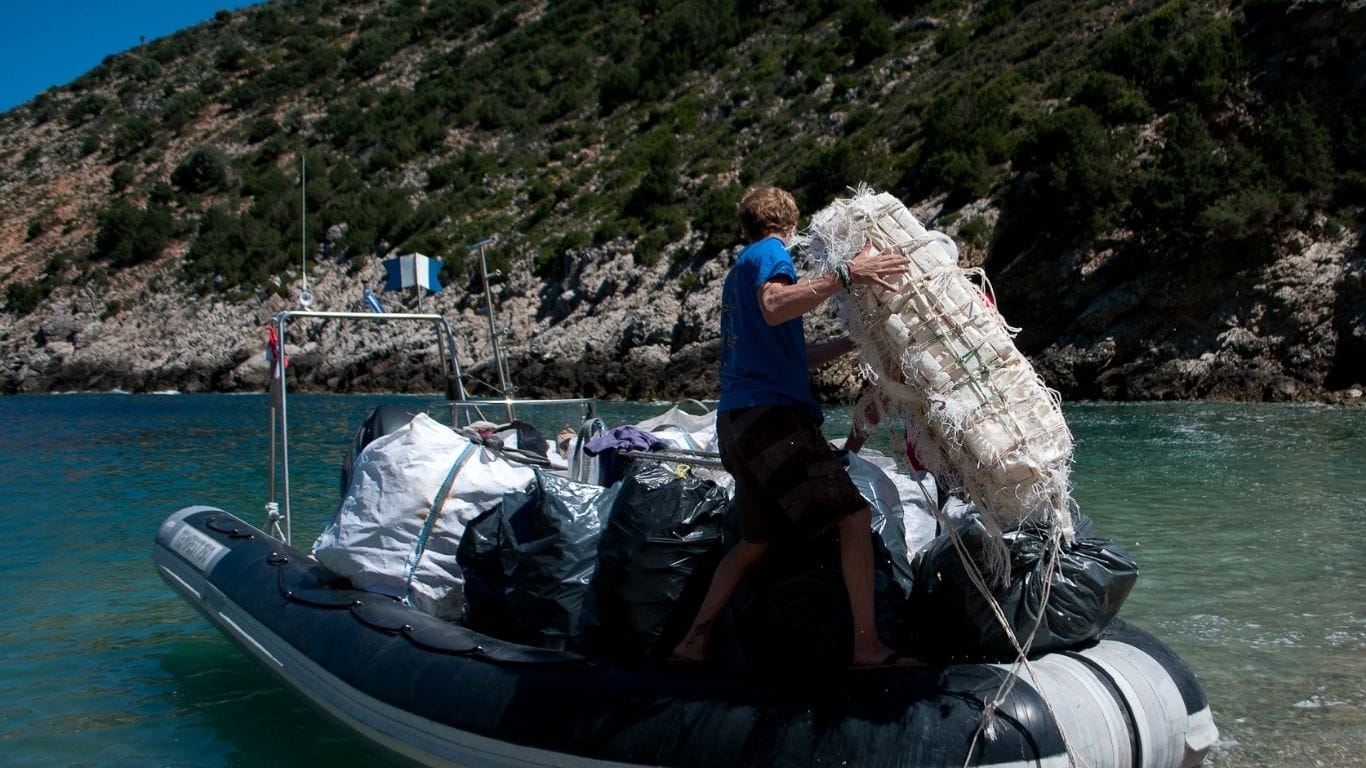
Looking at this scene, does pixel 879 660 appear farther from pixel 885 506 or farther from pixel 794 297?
pixel 794 297

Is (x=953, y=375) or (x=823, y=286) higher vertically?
(x=823, y=286)

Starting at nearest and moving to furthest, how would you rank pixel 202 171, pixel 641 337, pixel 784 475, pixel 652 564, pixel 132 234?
pixel 784 475
pixel 652 564
pixel 641 337
pixel 132 234
pixel 202 171

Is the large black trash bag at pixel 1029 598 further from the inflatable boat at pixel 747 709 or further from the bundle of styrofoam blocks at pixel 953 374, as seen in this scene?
the bundle of styrofoam blocks at pixel 953 374

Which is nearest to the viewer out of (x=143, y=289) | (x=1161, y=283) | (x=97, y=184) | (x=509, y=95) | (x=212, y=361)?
(x=1161, y=283)

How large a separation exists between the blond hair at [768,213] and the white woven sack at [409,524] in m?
1.86

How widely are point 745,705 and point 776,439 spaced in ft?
2.89

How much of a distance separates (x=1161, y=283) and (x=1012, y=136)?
19.6ft

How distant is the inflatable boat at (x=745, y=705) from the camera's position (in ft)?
11.4

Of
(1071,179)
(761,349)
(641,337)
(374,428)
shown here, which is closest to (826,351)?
(761,349)

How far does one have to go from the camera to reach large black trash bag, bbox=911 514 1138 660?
3.78 metres

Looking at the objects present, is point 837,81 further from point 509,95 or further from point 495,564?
point 495,564

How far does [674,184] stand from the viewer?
34.7 meters

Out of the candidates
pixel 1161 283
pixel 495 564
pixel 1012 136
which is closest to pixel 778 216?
pixel 495 564

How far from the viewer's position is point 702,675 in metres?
3.83
